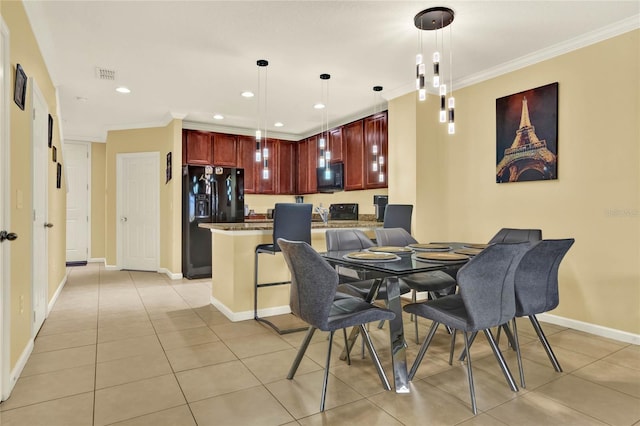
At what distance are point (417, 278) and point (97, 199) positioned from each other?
22.4 ft

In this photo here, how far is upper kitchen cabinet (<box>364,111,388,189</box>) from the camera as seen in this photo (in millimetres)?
4836

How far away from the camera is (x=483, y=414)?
187cm

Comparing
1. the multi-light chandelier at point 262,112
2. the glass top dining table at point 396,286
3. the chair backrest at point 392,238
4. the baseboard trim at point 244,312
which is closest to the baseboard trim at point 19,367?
the baseboard trim at point 244,312

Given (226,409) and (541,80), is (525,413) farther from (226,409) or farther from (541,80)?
(541,80)

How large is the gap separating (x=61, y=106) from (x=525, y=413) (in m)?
6.23

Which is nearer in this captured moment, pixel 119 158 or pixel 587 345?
pixel 587 345

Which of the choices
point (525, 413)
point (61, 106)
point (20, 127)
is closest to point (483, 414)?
point (525, 413)

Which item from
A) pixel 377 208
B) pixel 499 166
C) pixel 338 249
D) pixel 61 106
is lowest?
pixel 338 249

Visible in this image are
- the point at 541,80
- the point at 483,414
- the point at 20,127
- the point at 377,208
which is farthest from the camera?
the point at 377,208

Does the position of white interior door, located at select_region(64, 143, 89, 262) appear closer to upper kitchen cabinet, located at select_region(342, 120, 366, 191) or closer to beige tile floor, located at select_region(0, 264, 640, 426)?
beige tile floor, located at select_region(0, 264, 640, 426)

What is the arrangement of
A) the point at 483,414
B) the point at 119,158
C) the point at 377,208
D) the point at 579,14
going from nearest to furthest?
the point at 483,414, the point at 579,14, the point at 377,208, the point at 119,158

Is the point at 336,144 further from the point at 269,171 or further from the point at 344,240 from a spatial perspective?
the point at 344,240

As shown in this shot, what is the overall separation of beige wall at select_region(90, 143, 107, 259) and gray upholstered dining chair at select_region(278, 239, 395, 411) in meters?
6.68

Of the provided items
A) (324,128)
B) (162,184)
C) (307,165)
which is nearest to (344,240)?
(324,128)
